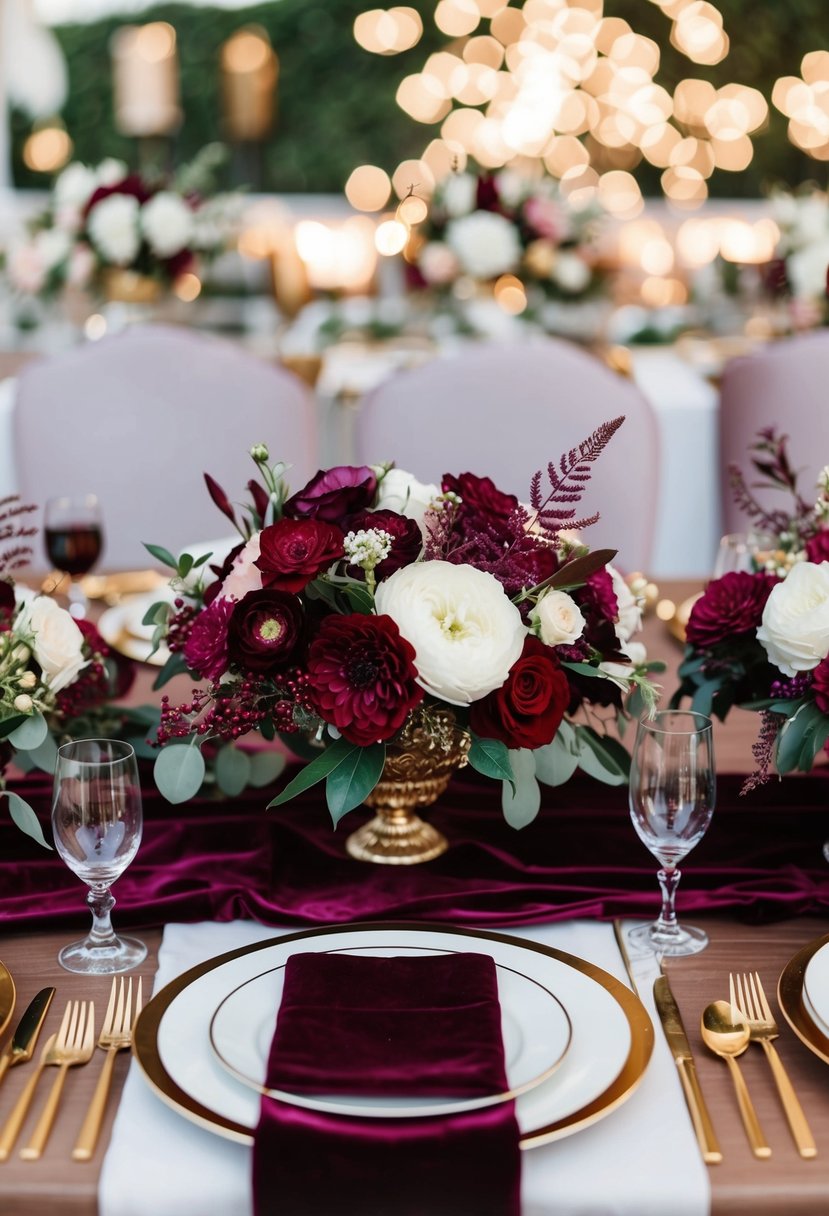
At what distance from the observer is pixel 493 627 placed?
94cm

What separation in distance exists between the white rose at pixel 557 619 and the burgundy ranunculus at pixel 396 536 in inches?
4.0

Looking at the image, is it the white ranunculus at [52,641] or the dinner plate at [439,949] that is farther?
the white ranunculus at [52,641]

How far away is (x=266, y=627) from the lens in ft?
3.12

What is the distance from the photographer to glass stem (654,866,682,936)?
39.5 inches

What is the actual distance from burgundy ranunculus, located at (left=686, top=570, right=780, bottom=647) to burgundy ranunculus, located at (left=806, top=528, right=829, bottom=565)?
0.12ft

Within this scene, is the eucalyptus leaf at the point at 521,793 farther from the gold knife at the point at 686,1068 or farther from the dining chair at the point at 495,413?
the dining chair at the point at 495,413

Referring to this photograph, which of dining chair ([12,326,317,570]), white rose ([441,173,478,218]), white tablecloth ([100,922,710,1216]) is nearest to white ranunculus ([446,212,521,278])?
white rose ([441,173,478,218])

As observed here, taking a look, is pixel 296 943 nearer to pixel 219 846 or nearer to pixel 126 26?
pixel 219 846

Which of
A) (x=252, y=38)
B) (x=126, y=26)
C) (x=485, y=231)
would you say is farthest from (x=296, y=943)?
(x=126, y=26)

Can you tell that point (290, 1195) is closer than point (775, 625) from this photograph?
Yes

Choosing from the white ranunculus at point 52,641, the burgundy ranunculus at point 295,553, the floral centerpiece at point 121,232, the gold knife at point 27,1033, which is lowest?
the gold knife at point 27,1033

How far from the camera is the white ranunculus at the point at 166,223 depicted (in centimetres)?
300

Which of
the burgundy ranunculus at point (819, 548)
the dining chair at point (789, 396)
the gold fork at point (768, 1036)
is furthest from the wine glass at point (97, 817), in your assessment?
the dining chair at point (789, 396)

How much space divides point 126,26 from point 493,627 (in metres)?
5.96
